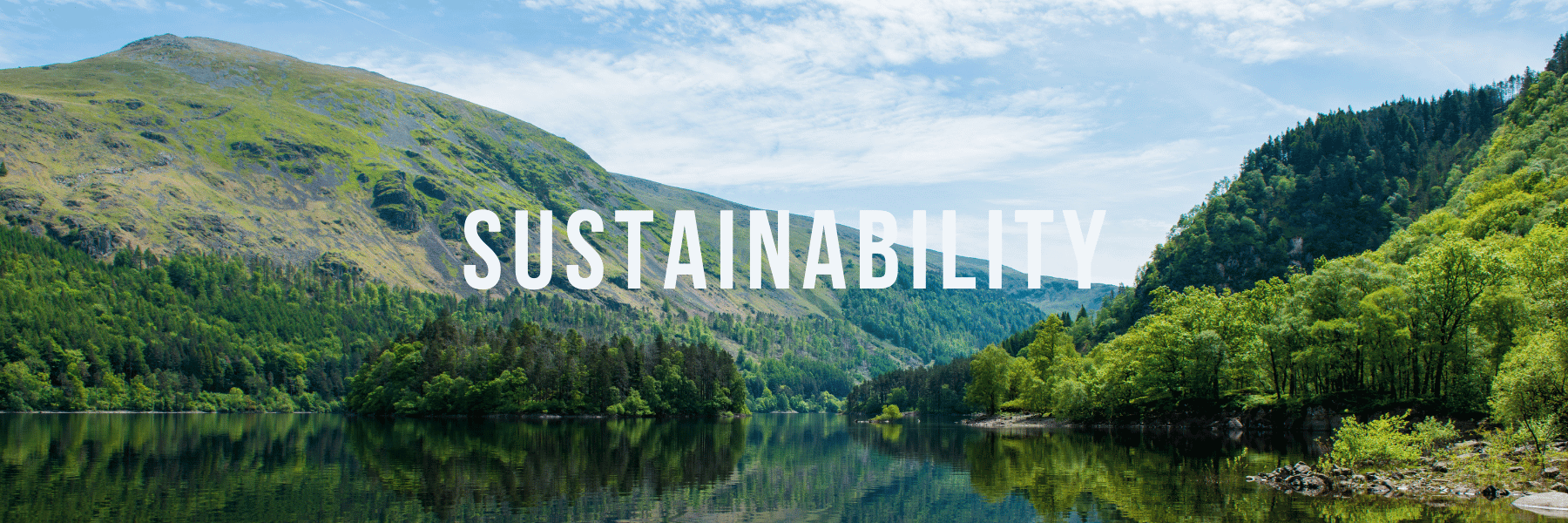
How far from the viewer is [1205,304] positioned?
98.2 metres

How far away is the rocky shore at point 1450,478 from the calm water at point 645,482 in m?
2.59

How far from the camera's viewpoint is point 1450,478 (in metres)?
38.1

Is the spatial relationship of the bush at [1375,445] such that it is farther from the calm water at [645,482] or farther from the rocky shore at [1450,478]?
the calm water at [645,482]

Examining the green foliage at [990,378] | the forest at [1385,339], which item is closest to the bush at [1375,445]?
the forest at [1385,339]

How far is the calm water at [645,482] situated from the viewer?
114 feet

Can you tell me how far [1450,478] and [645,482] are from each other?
3558 cm

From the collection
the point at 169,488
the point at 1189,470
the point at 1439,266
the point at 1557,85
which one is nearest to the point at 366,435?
the point at 169,488

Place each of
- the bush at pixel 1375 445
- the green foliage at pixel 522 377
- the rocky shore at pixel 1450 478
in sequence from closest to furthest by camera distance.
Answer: the rocky shore at pixel 1450 478 < the bush at pixel 1375 445 < the green foliage at pixel 522 377

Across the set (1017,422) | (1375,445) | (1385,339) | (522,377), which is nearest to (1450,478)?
(1375,445)

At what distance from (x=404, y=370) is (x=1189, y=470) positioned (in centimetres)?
12750

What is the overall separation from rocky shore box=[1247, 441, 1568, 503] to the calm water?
2591mm

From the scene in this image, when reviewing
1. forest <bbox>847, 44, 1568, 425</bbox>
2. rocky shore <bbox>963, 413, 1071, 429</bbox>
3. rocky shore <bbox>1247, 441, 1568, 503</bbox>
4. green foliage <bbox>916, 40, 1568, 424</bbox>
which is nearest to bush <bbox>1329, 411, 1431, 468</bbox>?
green foliage <bbox>916, 40, 1568, 424</bbox>

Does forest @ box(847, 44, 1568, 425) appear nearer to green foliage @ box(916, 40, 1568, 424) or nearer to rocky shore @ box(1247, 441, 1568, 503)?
green foliage @ box(916, 40, 1568, 424)

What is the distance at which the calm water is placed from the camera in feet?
114
